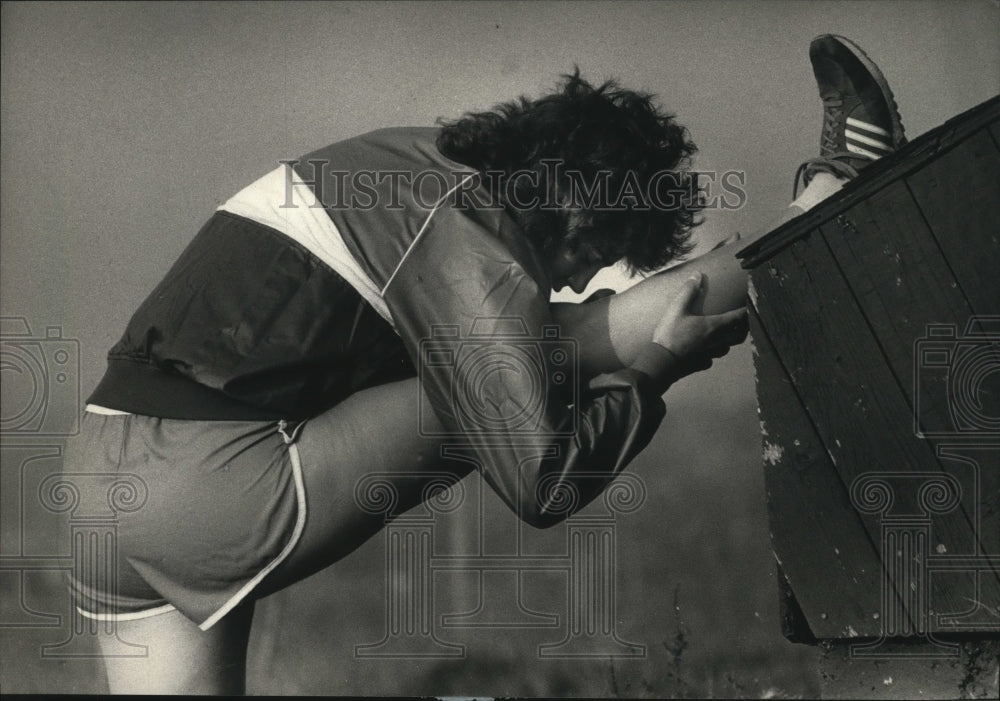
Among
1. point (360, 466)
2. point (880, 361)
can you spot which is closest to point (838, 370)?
point (880, 361)

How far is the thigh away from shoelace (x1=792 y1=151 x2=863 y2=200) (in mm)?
1061

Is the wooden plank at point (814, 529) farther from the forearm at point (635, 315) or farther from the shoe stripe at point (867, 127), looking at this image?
the shoe stripe at point (867, 127)

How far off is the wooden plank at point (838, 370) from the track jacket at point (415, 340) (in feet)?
1.18

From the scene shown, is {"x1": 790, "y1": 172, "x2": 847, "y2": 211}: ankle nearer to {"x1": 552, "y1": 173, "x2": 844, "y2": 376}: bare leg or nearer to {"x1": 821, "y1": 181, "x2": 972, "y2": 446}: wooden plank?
{"x1": 552, "y1": 173, "x2": 844, "y2": 376}: bare leg

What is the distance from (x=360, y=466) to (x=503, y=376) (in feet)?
1.34

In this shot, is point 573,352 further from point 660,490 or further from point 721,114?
point 721,114

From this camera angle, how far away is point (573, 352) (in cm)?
318

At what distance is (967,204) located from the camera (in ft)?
9.77

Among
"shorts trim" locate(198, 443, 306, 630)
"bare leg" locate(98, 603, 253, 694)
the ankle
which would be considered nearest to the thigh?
"shorts trim" locate(198, 443, 306, 630)

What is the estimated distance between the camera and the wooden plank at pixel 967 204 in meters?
2.97

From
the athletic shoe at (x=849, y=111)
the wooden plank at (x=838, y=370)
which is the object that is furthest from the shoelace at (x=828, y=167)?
the wooden plank at (x=838, y=370)

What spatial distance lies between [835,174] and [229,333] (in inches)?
58.7

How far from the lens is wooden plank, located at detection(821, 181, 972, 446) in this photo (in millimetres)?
3000

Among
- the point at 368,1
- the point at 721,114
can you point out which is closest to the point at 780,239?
the point at 721,114
